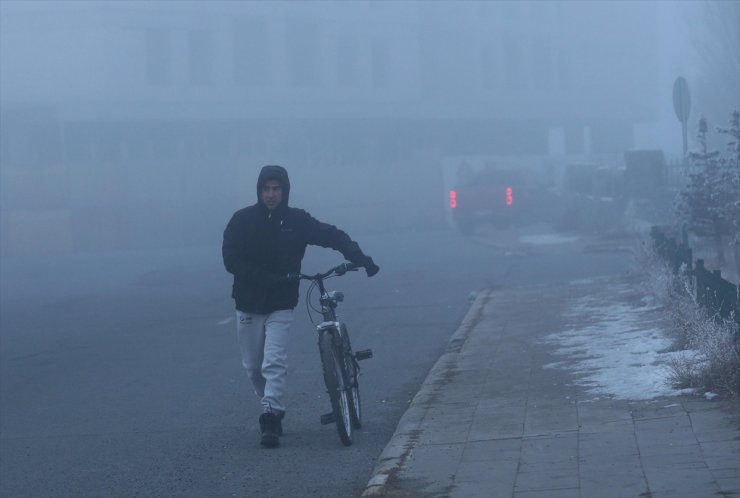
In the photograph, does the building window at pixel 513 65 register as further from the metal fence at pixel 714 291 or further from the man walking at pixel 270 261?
the man walking at pixel 270 261

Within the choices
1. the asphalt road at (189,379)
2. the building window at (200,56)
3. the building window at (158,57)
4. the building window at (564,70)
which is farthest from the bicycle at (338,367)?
the building window at (564,70)

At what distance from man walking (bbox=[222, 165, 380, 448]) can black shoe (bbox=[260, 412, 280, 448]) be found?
2.0 inches

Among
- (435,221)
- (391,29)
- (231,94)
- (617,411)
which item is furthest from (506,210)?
(617,411)

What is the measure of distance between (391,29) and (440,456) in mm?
41977

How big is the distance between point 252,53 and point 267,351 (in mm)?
36736

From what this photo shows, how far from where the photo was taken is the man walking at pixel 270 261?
7.37 m

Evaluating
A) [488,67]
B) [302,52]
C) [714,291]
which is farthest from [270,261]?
[488,67]

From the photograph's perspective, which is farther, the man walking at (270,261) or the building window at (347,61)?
the building window at (347,61)

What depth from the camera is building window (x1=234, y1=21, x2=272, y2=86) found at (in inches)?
1686

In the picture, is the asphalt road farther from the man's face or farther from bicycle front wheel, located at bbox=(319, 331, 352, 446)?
the man's face

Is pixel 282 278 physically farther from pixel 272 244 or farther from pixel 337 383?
pixel 337 383

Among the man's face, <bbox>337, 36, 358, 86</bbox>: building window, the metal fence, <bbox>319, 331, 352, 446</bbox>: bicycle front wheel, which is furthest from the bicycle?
<bbox>337, 36, 358, 86</bbox>: building window

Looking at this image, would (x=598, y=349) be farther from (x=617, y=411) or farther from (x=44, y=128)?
(x=44, y=128)

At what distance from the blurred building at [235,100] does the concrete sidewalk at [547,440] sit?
96.4 ft
